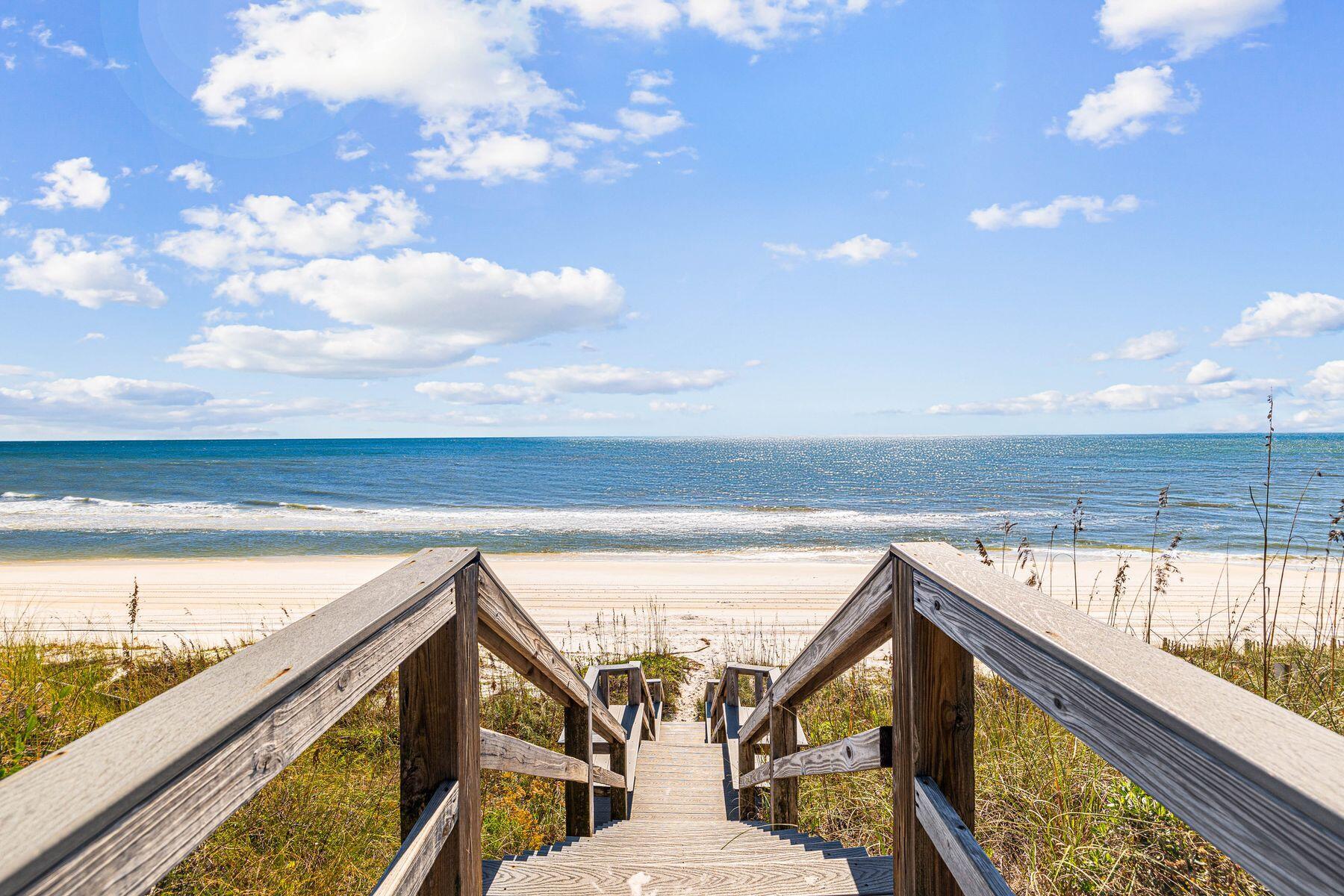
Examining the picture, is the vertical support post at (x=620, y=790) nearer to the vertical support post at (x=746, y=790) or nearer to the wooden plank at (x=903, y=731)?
the vertical support post at (x=746, y=790)

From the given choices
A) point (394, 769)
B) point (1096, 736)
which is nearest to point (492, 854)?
point (394, 769)

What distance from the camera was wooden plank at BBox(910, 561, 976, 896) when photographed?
5.31 ft

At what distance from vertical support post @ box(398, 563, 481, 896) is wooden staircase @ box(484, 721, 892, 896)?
0.56m

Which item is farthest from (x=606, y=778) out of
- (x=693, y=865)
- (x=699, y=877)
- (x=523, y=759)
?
(x=523, y=759)

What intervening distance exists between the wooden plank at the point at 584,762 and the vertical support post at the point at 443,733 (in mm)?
1500

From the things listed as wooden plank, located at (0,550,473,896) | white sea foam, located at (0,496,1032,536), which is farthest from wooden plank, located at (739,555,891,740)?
white sea foam, located at (0,496,1032,536)

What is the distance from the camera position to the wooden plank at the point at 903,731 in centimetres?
170

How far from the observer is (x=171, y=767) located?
69 cm

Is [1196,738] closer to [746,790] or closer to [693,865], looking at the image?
[693,865]

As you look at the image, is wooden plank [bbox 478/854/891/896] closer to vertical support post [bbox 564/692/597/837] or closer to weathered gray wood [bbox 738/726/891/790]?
weathered gray wood [bbox 738/726/891/790]

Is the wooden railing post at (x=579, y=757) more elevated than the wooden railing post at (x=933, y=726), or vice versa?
the wooden railing post at (x=933, y=726)

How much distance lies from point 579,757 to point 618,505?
3365 centimetres

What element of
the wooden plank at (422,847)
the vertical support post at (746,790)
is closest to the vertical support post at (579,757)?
the vertical support post at (746,790)

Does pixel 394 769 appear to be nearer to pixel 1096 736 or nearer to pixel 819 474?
pixel 1096 736
